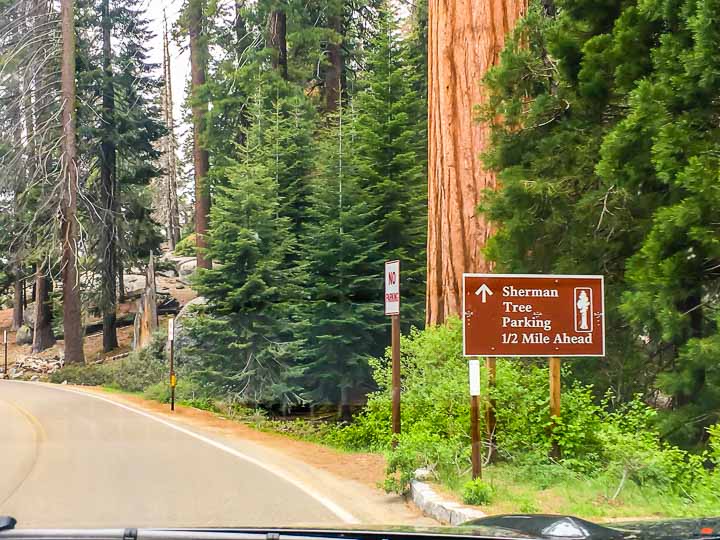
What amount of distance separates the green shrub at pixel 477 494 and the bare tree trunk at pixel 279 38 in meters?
22.8

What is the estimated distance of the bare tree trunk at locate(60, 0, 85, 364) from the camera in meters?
29.7

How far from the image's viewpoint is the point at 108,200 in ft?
104

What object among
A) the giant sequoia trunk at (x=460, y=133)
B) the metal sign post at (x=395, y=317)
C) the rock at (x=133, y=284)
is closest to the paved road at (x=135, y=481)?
the metal sign post at (x=395, y=317)

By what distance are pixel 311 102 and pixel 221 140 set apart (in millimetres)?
3583

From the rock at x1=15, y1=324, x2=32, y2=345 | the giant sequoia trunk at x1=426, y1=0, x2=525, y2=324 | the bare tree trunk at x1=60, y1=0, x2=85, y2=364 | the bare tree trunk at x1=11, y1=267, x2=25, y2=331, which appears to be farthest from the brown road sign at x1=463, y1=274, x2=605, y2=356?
the bare tree trunk at x1=11, y1=267, x2=25, y2=331

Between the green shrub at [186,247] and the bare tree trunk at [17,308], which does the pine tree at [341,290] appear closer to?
the green shrub at [186,247]

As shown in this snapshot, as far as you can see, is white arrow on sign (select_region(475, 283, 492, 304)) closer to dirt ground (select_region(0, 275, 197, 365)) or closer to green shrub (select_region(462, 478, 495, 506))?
green shrub (select_region(462, 478, 495, 506))

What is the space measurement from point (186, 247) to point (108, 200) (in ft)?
11.1

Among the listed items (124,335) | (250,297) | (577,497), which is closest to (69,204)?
(124,335)

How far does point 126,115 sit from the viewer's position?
1223 inches

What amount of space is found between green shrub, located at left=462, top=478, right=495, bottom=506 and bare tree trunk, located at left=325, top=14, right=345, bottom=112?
22757 millimetres

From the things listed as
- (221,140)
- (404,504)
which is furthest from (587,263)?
(221,140)

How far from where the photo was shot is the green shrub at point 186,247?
1219 inches

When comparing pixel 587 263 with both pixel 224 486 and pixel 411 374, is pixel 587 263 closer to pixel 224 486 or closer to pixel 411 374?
pixel 411 374
